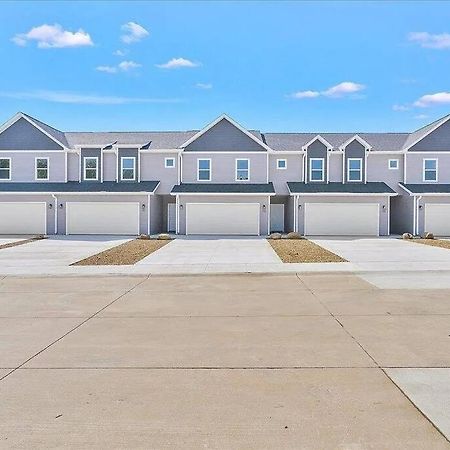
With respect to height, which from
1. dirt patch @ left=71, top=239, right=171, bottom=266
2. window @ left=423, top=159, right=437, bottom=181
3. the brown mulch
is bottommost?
dirt patch @ left=71, top=239, right=171, bottom=266

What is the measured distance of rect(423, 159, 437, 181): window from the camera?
2941cm

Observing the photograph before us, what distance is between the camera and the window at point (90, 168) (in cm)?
3003

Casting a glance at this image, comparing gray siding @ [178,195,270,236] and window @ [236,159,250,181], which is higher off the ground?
window @ [236,159,250,181]

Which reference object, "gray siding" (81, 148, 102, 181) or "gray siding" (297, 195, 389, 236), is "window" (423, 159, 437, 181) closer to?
"gray siding" (297, 195, 389, 236)

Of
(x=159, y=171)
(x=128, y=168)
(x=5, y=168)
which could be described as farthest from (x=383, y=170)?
(x=5, y=168)

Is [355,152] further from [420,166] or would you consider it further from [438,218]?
[438,218]

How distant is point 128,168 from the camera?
2995 cm

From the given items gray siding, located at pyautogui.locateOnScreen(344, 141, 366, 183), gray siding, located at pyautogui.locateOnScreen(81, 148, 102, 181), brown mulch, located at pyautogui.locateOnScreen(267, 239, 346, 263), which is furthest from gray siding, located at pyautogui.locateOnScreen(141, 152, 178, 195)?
brown mulch, located at pyautogui.locateOnScreen(267, 239, 346, 263)

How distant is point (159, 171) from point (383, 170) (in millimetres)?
15501

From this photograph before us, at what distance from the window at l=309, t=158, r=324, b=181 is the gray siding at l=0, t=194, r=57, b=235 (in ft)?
57.1

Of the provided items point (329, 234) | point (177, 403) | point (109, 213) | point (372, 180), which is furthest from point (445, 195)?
point (177, 403)

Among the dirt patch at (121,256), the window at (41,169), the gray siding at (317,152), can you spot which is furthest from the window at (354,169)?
the window at (41,169)

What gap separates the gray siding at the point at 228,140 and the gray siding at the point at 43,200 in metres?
10.5

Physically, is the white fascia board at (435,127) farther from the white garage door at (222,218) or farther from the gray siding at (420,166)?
the white garage door at (222,218)
